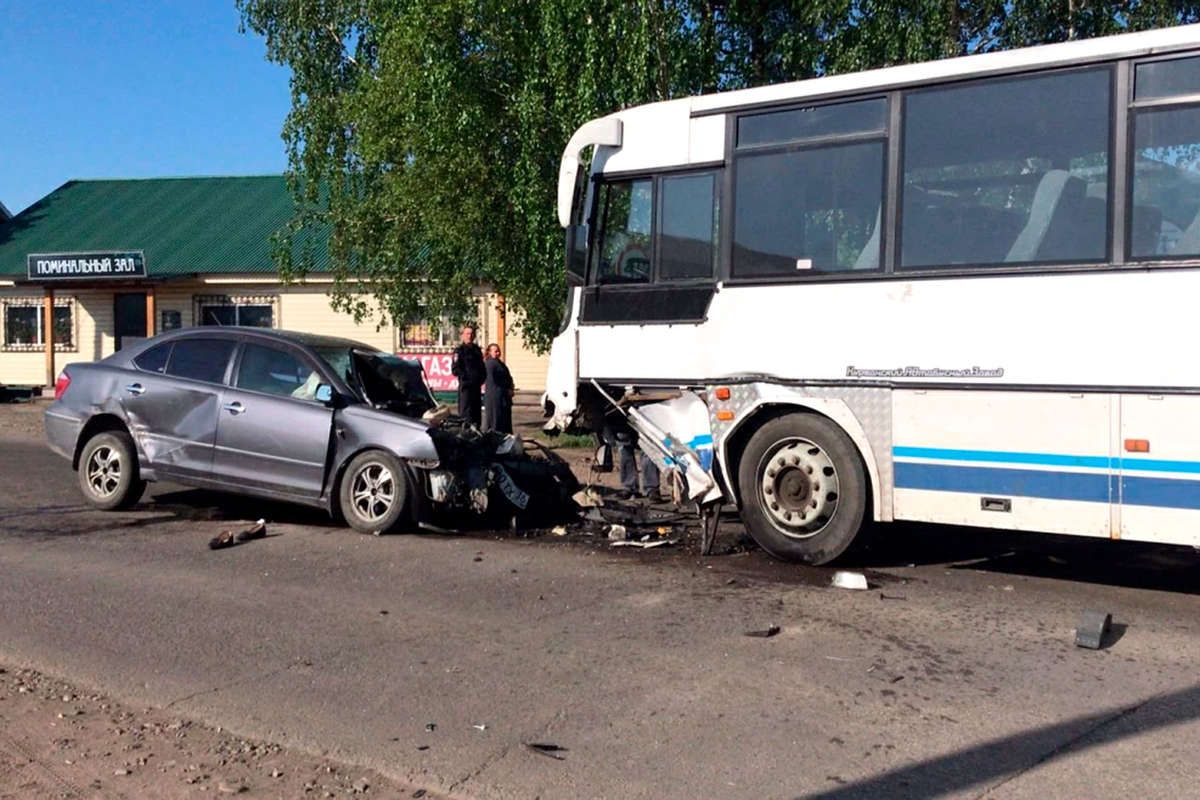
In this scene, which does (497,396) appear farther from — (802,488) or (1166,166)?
(1166,166)

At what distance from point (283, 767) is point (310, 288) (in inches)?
987

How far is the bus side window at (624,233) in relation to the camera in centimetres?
918

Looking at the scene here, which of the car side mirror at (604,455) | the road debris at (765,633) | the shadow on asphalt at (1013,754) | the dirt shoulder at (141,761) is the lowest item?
the dirt shoulder at (141,761)

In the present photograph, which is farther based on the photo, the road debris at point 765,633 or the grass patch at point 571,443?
the grass patch at point 571,443

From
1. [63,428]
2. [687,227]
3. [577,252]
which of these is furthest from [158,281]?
[687,227]

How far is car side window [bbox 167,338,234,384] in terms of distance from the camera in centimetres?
1045

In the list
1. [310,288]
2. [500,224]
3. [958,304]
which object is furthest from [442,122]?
[310,288]

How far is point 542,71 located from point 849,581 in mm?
10339

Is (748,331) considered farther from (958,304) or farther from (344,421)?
(344,421)

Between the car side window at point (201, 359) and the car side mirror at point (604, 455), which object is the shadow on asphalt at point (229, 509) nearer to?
the car side window at point (201, 359)

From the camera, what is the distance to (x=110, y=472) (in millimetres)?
10797

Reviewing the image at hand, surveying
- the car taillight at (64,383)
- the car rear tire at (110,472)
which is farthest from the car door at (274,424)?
the car taillight at (64,383)

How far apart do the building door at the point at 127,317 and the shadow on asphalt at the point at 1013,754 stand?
97.3ft

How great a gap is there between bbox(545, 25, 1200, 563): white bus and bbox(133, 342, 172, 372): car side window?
3.86 m
